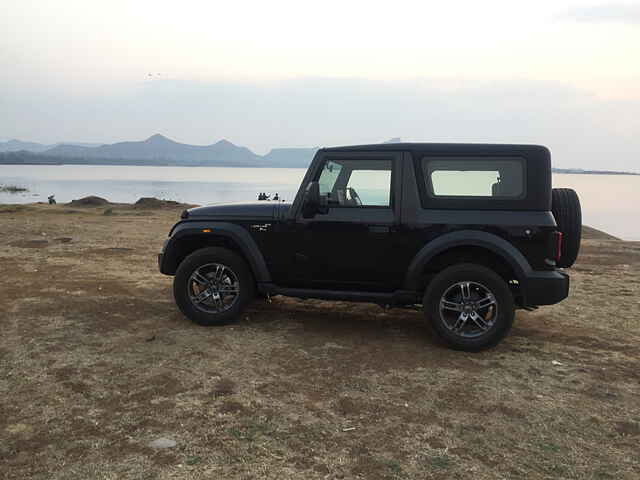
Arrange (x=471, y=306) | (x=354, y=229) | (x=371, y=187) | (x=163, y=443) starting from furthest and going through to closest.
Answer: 1. (x=371, y=187)
2. (x=354, y=229)
3. (x=471, y=306)
4. (x=163, y=443)

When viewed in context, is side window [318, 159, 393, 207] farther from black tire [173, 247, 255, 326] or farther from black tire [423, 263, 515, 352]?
black tire [173, 247, 255, 326]

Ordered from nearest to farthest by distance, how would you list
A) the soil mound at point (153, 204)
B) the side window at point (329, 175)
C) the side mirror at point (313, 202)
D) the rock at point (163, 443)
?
the rock at point (163, 443) → the side mirror at point (313, 202) → the side window at point (329, 175) → the soil mound at point (153, 204)

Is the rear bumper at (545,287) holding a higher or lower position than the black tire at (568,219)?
lower

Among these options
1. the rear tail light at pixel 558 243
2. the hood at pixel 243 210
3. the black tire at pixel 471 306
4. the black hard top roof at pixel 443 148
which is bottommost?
the black tire at pixel 471 306

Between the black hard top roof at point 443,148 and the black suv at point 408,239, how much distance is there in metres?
0.01

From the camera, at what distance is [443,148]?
5.37 m

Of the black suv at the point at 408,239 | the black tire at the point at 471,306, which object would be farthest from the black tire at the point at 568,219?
the black tire at the point at 471,306

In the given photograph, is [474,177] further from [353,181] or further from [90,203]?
[90,203]

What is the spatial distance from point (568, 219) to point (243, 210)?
363cm

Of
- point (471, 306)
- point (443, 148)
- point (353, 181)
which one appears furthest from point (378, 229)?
point (471, 306)

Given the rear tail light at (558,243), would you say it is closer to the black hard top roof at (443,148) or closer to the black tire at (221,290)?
the black hard top roof at (443,148)

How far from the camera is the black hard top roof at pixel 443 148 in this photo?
5156 millimetres

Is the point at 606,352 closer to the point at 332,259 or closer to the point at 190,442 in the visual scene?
the point at 332,259

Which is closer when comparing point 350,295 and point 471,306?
point 471,306
